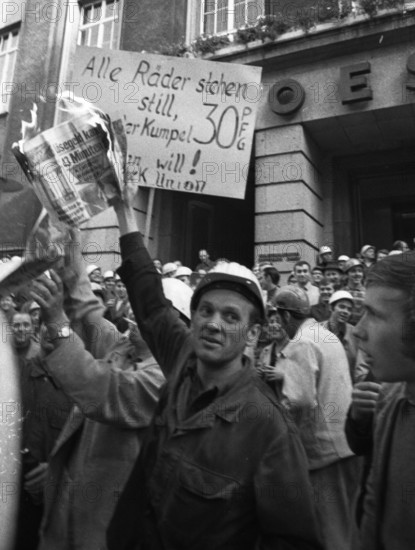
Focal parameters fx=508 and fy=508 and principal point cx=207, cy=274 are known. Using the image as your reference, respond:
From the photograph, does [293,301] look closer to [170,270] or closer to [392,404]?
[392,404]

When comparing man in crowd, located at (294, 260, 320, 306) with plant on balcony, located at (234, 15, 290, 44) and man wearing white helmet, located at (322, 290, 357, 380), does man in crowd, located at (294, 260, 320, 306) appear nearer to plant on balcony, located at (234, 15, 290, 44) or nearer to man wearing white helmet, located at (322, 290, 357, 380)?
man wearing white helmet, located at (322, 290, 357, 380)

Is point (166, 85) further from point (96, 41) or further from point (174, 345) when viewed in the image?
point (96, 41)

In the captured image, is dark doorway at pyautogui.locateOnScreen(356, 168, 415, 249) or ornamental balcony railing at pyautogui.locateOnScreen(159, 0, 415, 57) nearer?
ornamental balcony railing at pyautogui.locateOnScreen(159, 0, 415, 57)

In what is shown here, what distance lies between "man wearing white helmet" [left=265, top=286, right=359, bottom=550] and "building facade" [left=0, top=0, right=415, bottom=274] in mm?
5428

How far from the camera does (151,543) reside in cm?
140

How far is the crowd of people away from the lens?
137cm

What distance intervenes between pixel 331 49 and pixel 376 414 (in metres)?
8.44

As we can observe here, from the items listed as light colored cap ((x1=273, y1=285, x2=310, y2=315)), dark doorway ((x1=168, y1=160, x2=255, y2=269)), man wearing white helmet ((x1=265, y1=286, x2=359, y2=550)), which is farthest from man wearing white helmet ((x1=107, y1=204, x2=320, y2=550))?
dark doorway ((x1=168, y1=160, x2=255, y2=269))

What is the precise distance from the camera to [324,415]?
2.98m

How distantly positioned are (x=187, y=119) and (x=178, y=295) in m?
2.29

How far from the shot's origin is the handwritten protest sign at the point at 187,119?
13.4ft

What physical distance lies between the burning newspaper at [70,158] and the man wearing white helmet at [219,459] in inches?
21.6

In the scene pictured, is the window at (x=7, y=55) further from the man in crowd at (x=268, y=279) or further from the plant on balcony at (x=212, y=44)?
the man in crowd at (x=268, y=279)

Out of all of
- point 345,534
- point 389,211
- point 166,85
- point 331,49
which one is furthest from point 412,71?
point 345,534
